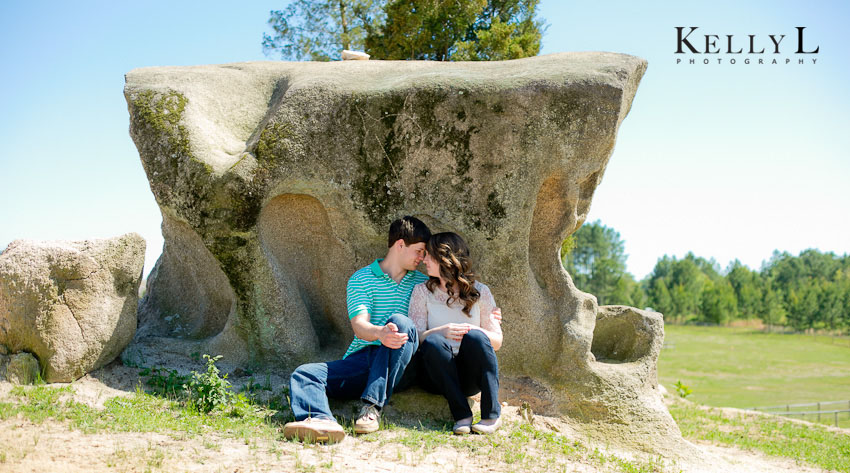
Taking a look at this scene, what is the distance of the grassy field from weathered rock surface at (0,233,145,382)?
12.2 meters

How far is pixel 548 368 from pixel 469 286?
4.88 ft

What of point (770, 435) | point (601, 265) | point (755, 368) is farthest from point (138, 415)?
point (601, 265)

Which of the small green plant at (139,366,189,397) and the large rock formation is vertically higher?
the large rock formation

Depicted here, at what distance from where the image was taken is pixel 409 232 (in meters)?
4.98

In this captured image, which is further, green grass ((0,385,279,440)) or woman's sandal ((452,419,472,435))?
woman's sandal ((452,419,472,435))

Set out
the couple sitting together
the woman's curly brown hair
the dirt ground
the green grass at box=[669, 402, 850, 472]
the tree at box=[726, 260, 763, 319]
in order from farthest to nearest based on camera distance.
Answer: the tree at box=[726, 260, 763, 319] → the green grass at box=[669, 402, 850, 472] → the woman's curly brown hair → the couple sitting together → the dirt ground

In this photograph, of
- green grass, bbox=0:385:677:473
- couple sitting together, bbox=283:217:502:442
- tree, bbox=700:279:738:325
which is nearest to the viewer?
green grass, bbox=0:385:677:473

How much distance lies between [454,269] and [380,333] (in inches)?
28.5

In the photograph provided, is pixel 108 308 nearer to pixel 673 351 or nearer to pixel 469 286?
pixel 469 286

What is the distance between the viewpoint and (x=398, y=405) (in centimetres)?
507

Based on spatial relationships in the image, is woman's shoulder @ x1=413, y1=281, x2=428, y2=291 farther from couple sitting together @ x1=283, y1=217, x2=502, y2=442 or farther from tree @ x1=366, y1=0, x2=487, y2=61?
tree @ x1=366, y1=0, x2=487, y2=61

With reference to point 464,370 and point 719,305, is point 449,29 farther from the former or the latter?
point 719,305

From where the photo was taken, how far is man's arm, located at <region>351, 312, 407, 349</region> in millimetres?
4371

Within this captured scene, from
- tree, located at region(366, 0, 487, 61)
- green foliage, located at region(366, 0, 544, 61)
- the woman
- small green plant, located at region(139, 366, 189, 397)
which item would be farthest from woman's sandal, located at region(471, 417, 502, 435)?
tree, located at region(366, 0, 487, 61)
